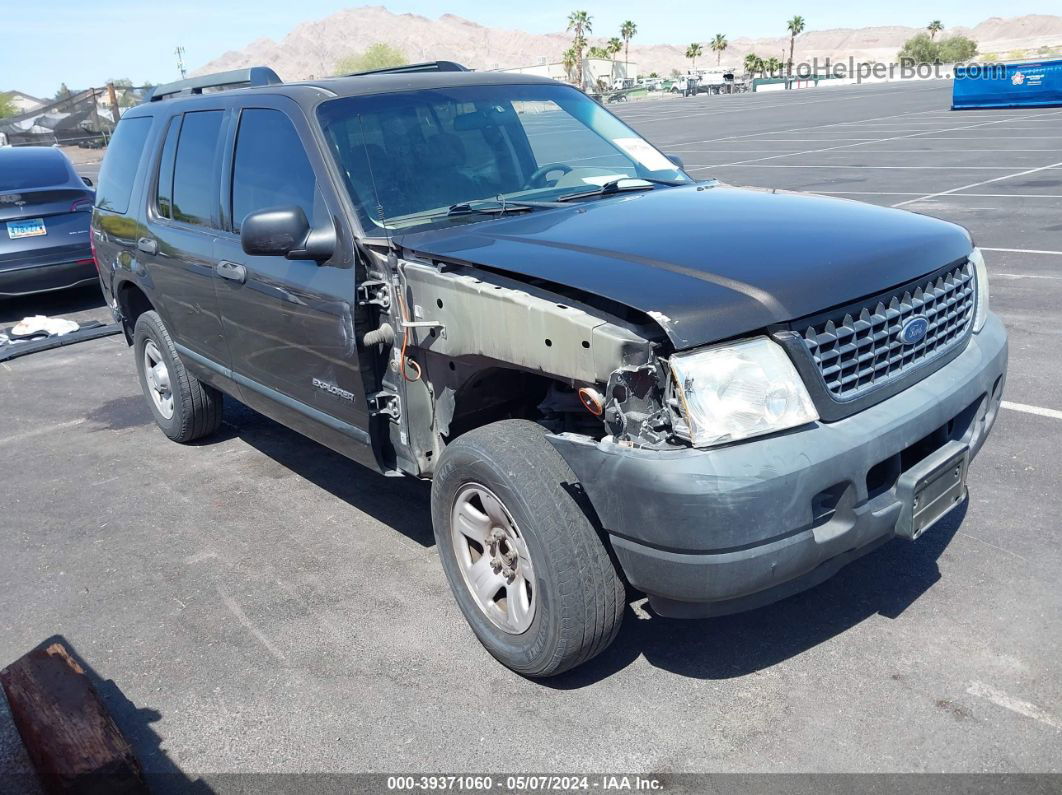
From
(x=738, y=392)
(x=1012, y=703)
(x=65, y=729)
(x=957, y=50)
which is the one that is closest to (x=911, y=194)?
(x=1012, y=703)

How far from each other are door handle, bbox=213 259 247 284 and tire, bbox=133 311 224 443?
1.27 meters

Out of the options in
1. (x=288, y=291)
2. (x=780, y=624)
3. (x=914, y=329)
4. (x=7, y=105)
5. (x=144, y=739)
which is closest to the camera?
(x=914, y=329)

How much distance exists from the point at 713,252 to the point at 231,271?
241cm

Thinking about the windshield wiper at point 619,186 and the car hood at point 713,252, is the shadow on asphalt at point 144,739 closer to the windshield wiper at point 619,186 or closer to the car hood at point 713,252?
the car hood at point 713,252

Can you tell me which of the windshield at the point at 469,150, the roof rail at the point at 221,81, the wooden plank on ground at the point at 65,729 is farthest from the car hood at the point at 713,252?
the roof rail at the point at 221,81

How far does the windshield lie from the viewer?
3854 mm

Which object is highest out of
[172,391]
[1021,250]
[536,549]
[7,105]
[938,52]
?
[7,105]

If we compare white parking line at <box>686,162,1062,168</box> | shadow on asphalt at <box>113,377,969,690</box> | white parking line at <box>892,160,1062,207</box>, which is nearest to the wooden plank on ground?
shadow on asphalt at <box>113,377,969,690</box>

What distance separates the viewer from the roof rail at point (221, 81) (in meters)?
4.96

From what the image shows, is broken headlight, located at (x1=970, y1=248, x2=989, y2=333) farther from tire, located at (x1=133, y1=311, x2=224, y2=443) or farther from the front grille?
tire, located at (x1=133, y1=311, x2=224, y2=443)

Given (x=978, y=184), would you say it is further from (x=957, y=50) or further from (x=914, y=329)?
(x=957, y=50)

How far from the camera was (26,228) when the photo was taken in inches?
380

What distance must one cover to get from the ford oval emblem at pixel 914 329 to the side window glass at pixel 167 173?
12.6 ft

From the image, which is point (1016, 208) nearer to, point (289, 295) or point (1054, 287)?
point (1054, 287)
